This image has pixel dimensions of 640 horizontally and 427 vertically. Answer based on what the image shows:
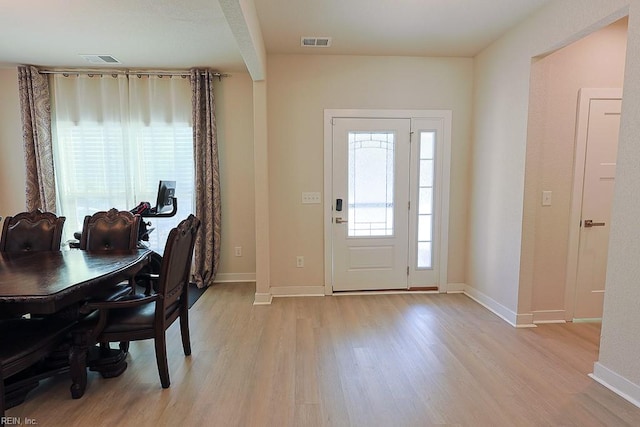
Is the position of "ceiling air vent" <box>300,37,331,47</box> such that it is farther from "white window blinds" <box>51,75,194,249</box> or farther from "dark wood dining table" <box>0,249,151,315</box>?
"dark wood dining table" <box>0,249,151,315</box>

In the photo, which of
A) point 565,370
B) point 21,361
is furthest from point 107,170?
point 565,370

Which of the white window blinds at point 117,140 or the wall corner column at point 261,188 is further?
the white window blinds at point 117,140

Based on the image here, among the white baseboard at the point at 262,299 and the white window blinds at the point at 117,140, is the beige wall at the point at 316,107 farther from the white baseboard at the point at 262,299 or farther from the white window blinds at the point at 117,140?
the white window blinds at the point at 117,140

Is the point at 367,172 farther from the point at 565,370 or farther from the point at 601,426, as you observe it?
the point at 601,426

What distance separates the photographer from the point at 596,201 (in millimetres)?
2930

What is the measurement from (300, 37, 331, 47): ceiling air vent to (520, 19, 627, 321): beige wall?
74.4 inches

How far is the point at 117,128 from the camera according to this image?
13.2ft

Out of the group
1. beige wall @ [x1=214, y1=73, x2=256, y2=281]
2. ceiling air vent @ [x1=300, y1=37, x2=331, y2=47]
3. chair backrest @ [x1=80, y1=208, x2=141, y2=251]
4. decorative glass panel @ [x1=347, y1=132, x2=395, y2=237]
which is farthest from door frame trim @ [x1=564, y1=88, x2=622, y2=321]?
chair backrest @ [x1=80, y1=208, x2=141, y2=251]

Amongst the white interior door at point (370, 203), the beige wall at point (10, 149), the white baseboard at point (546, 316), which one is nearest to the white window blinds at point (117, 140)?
the beige wall at point (10, 149)

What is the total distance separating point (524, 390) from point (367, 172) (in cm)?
240

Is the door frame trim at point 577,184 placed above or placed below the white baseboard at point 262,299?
above

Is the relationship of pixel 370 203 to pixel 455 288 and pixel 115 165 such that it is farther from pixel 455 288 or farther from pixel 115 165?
pixel 115 165

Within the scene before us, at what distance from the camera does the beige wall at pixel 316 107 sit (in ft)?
11.6

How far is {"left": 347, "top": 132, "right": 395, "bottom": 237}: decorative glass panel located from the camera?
11.9 feet
